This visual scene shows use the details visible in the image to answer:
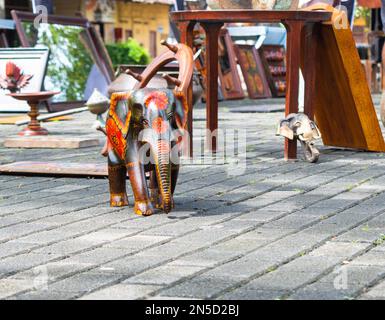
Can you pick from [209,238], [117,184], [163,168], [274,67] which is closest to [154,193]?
[117,184]

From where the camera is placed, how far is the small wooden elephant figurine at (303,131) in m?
9.11

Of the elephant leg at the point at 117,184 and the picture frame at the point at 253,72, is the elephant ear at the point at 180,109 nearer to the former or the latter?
the elephant leg at the point at 117,184

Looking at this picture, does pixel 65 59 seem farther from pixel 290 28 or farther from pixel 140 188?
pixel 140 188

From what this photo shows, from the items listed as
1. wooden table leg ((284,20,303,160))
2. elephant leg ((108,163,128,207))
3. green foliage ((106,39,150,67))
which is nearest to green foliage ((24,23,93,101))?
green foliage ((106,39,150,67))

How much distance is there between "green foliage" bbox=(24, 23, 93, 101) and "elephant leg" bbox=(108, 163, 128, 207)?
10.3m

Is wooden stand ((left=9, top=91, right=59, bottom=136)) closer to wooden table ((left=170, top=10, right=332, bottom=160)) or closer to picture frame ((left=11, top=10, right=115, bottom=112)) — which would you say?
wooden table ((left=170, top=10, right=332, bottom=160))

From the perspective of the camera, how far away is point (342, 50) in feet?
31.7

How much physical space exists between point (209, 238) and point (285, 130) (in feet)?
12.5

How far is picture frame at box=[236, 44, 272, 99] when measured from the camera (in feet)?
71.1

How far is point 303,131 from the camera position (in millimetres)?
9148
